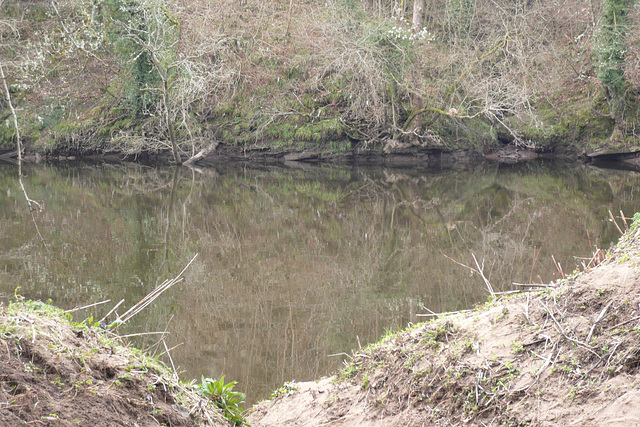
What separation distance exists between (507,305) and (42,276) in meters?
6.86

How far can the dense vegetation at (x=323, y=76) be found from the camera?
20.6m

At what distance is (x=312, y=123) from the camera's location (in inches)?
926

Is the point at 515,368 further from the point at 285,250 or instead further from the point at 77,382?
the point at 285,250

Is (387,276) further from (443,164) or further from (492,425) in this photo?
(443,164)

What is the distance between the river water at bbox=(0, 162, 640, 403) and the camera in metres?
6.27

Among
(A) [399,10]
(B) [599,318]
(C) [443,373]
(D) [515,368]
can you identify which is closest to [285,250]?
(C) [443,373]

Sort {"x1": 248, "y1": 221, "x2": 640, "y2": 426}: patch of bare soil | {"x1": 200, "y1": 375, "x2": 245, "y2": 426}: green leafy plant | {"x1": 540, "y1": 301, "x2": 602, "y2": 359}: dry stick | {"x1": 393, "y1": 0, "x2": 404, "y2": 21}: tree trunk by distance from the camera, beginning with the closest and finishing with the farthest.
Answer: {"x1": 248, "y1": 221, "x2": 640, "y2": 426}: patch of bare soil
{"x1": 540, "y1": 301, "x2": 602, "y2": 359}: dry stick
{"x1": 200, "y1": 375, "x2": 245, "y2": 426}: green leafy plant
{"x1": 393, "y1": 0, "x2": 404, "y2": 21}: tree trunk

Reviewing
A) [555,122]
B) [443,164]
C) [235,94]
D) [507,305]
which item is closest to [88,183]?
[235,94]

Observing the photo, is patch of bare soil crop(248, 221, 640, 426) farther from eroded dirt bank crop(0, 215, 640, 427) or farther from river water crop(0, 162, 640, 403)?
river water crop(0, 162, 640, 403)

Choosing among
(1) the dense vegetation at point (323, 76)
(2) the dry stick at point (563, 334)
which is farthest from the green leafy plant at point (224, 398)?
(1) the dense vegetation at point (323, 76)

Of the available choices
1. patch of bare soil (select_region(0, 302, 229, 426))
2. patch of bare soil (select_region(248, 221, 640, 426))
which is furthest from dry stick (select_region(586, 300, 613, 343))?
patch of bare soil (select_region(0, 302, 229, 426))

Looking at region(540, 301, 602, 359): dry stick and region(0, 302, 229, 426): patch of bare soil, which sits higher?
region(540, 301, 602, 359): dry stick

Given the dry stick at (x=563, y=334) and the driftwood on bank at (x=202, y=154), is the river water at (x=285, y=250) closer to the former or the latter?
the dry stick at (x=563, y=334)

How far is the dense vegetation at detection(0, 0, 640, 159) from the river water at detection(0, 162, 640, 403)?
4737mm
